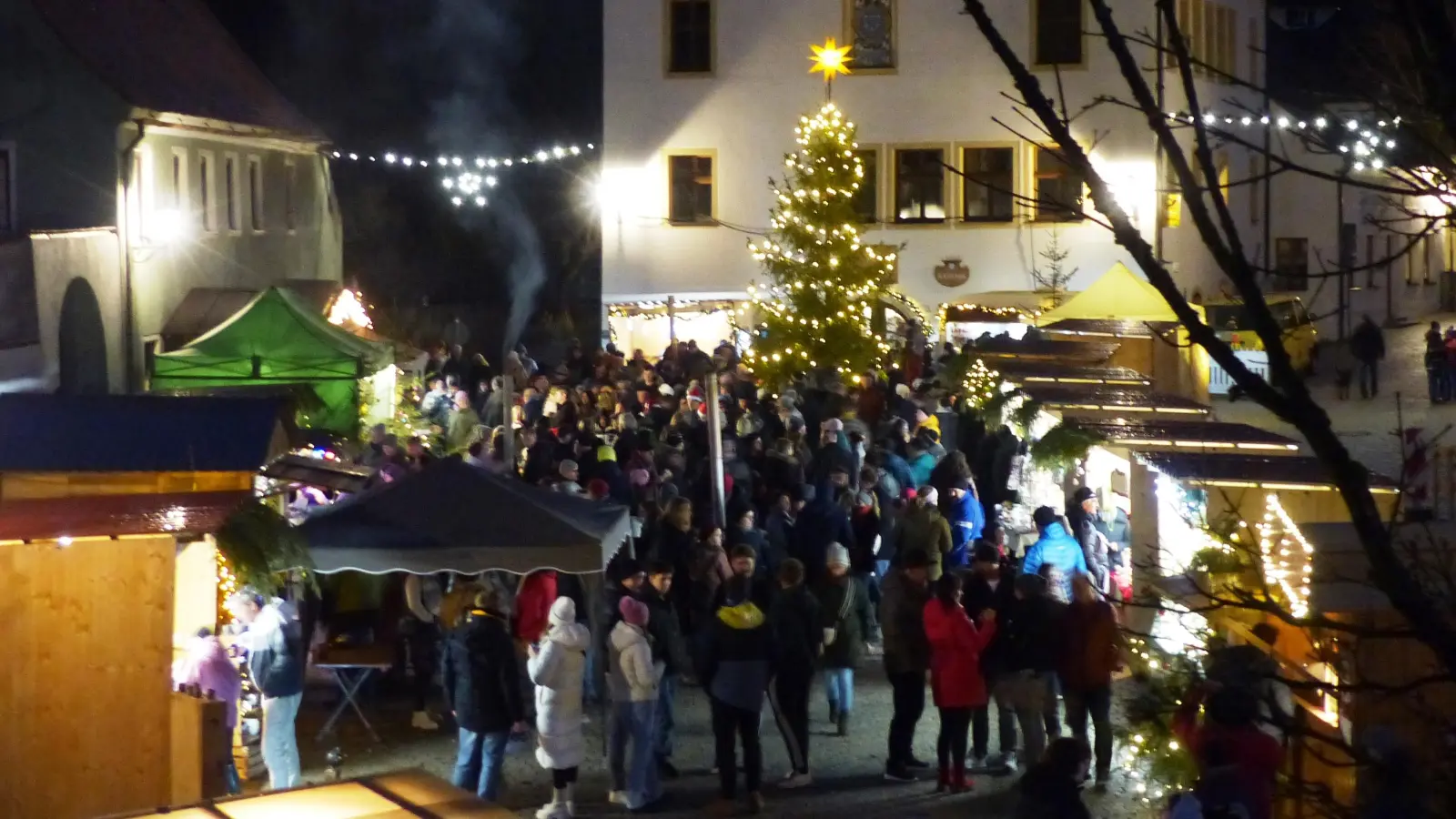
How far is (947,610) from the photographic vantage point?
9.75 m

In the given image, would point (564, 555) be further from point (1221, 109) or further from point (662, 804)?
point (1221, 109)

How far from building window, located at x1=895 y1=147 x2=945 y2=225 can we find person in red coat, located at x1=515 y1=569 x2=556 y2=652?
24.1 meters

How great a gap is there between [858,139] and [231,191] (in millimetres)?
13321

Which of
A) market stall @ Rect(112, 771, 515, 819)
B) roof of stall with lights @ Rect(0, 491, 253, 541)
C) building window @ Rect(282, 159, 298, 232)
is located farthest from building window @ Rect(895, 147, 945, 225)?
market stall @ Rect(112, 771, 515, 819)

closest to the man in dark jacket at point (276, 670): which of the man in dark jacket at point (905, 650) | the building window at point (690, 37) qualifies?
the man in dark jacket at point (905, 650)

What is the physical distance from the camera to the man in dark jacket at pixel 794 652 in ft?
32.2

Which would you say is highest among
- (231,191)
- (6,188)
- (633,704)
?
(231,191)

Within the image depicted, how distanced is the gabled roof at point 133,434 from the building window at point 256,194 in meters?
16.0

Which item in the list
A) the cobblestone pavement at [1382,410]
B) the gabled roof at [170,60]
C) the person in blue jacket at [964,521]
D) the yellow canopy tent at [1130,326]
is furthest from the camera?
the yellow canopy tent at [1130,326]

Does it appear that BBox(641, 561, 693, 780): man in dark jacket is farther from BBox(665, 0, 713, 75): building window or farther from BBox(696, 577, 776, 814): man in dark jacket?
BBox(665, 0, 713, 75): building window

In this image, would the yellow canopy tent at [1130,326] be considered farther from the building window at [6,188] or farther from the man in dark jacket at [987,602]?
the building window at [6,188]

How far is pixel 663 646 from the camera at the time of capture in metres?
9.95

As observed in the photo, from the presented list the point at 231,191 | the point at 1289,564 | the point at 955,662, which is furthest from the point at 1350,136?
the point at 231,191

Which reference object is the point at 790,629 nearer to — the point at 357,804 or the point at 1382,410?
the point at 357,804
